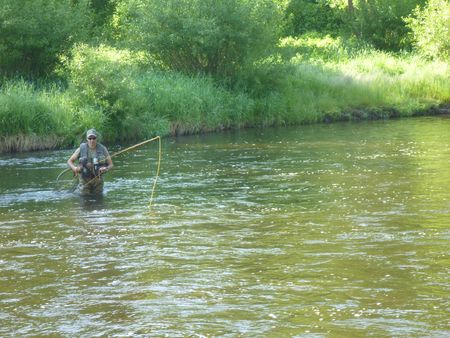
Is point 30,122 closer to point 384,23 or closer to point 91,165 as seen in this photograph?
point 91,165

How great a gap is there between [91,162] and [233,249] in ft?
20.1

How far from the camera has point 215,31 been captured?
3456 centimetres

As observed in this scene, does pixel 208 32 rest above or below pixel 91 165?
above

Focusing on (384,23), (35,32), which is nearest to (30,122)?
(35,32)

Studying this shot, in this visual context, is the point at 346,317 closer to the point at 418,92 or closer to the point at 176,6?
the point at 176,6

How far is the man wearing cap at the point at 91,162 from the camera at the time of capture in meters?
18.2

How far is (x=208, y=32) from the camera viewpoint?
34.6 m

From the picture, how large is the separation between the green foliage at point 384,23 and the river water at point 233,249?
3288 centimetres

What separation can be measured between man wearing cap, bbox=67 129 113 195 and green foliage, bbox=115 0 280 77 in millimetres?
16718

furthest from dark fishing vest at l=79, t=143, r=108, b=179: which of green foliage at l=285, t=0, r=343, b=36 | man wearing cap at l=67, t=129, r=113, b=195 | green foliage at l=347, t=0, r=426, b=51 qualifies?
green foliage at l=285, t=0, r=343, b=36

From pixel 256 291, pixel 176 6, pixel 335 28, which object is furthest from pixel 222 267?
pixel 335 28

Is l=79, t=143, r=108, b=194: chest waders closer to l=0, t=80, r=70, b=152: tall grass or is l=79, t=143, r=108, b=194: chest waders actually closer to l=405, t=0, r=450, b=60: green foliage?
l=0, t=80, r=70, b=152: tall grass

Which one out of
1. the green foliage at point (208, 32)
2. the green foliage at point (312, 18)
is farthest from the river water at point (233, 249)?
the green foliage at point (312, 18)

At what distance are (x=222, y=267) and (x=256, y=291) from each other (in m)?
1.31
